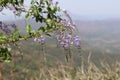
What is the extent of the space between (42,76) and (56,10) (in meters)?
5.65

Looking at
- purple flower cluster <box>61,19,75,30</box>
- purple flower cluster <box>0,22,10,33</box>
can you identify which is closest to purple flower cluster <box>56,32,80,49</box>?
purple flower cluster <box>61,19,75,30</box>

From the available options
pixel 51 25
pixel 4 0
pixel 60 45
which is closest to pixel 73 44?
pixel 60 45

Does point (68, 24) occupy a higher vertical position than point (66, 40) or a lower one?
higher

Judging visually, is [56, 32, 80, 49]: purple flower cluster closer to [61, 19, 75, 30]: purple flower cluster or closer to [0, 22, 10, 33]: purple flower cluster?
[61, 19, 75, 30]: purple flower cluster

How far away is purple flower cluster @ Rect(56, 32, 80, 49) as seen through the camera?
575 centimetres

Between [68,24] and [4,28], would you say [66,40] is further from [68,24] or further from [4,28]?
[4,28]

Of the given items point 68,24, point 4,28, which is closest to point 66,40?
point 68,24

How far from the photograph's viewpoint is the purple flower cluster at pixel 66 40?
5.75m

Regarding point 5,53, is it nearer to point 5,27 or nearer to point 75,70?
point 5,27

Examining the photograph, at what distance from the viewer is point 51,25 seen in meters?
5.49

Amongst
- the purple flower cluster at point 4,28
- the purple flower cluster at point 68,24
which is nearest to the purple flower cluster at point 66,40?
the purple flower cluster at point 68,24

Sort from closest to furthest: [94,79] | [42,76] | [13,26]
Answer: [13,26], [94,79], [42,76]

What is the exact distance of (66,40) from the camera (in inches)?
230

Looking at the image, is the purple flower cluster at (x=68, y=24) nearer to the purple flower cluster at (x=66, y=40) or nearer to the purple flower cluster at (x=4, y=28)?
the purple flower cluster at (x=66, y=40)
